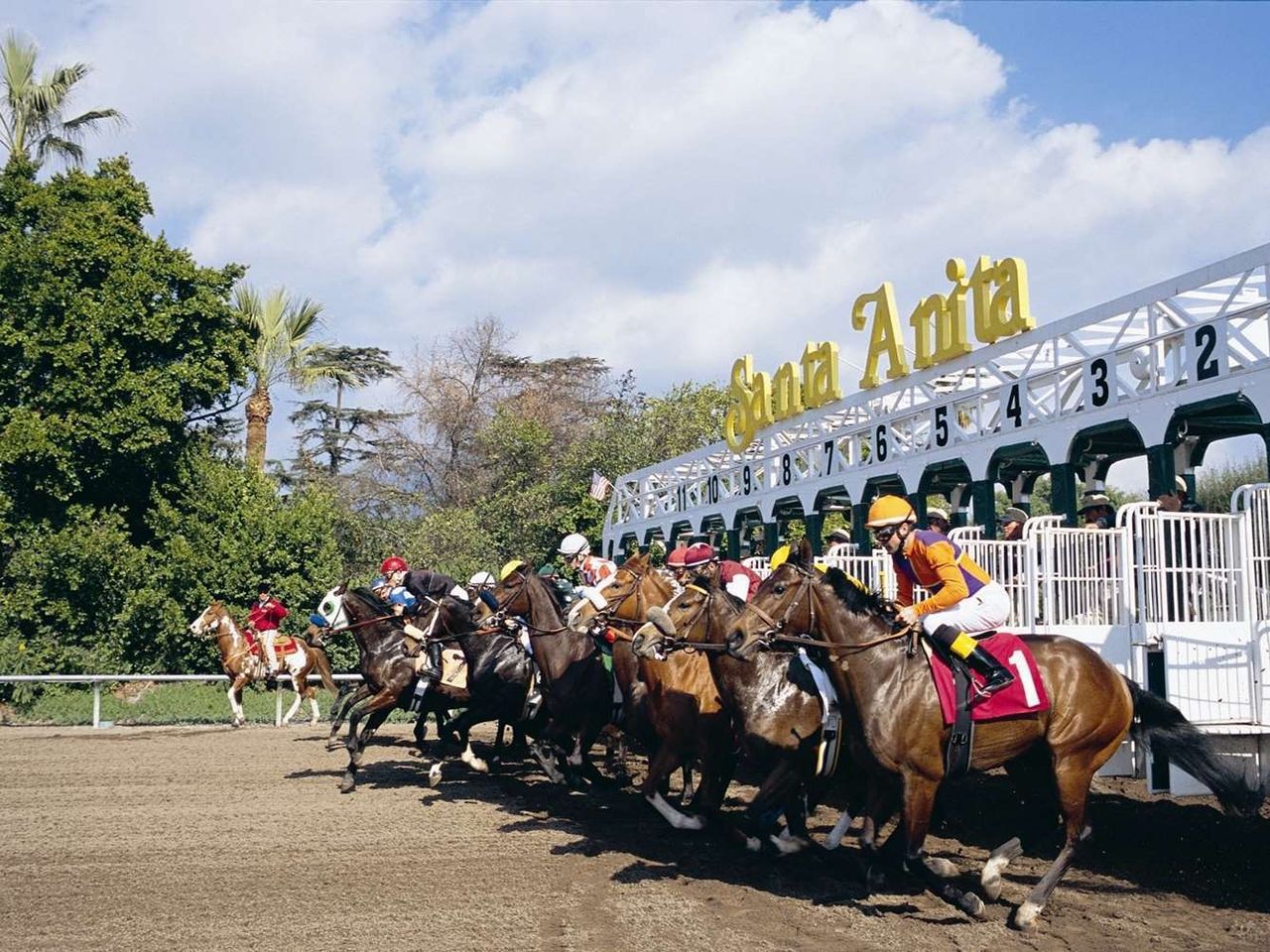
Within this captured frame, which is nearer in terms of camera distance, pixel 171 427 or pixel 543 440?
pixel 171 427

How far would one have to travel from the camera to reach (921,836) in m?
6.17

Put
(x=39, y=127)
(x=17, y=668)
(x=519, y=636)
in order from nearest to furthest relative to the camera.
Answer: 1. (x=519, y=636)
2. (x=17, y=668)
3. (x=39, y=127)

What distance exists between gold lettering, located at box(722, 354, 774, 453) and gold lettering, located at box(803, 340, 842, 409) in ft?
3.04

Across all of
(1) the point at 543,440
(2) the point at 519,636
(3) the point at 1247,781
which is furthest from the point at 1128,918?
(1) the point at 543,440

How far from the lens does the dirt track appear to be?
5.87 meters

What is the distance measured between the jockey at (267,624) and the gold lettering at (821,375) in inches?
339

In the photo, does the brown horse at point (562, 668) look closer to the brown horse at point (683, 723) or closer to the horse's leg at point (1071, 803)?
the brown horse at point (683, 723)

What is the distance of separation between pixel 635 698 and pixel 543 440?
82.1 feet

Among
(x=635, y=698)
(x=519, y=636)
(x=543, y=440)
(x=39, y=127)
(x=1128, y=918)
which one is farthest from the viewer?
(x=543, y=440)

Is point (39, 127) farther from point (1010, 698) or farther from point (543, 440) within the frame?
point (1010, 698)

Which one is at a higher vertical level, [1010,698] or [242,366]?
[242,366]

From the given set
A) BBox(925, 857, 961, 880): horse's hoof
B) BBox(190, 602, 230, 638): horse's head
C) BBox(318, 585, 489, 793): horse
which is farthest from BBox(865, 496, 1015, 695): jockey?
BBox(190, 602, 230, 638): horse's head

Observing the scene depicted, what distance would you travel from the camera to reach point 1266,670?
7.30 metres

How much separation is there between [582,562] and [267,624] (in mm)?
9163
